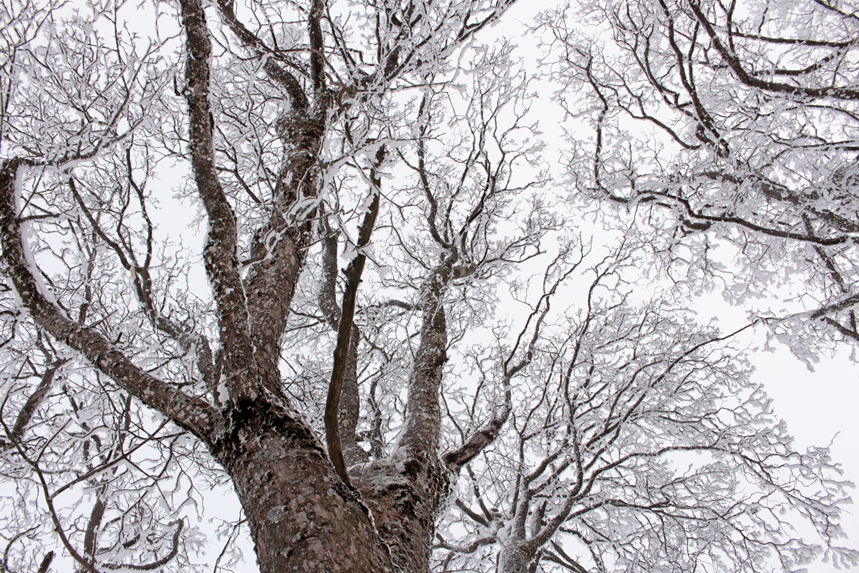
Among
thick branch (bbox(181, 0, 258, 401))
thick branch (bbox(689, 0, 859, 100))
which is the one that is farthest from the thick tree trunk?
thick branch (bbox(689, 0, 859, 100))

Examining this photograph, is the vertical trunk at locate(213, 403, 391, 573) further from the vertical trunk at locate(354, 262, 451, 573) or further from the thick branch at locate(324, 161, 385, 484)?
the vertical trunk at locate(354, 262, 451, 573)

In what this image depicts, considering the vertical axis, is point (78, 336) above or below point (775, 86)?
below

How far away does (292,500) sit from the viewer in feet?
4.36

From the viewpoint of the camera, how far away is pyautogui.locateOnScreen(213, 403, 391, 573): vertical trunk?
1.24m

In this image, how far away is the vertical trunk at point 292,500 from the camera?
4.08ft

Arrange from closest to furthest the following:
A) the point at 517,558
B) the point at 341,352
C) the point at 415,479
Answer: the point at 341,352 → the point at 415,479 → the point at 517,558

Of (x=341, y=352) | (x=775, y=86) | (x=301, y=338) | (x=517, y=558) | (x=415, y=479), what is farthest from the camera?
(x=301, y=338)

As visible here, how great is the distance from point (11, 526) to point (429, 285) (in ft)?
15.3

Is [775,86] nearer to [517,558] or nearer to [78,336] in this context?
[517,558]

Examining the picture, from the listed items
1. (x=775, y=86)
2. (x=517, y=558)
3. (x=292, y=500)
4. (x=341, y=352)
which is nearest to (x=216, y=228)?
(x=341, y=352)

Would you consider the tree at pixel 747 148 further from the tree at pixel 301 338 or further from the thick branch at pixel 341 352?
the thick branch at pixel 341 352

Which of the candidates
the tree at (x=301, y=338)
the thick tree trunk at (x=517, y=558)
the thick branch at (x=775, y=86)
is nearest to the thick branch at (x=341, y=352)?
the tree at (x=301, y=338)

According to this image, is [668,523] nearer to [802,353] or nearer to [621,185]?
[802,353]

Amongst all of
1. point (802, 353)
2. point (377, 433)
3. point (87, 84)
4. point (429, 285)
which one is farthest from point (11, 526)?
point (802, 353)
